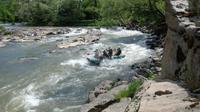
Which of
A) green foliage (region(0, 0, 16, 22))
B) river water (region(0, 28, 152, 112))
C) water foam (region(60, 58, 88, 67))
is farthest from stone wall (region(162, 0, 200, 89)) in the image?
green foliage (region(0, 0, 16, 22))

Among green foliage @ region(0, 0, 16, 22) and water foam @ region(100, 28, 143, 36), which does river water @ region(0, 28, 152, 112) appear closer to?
water foam @ region(100, 28, 143, 36)

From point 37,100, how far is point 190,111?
1382cm

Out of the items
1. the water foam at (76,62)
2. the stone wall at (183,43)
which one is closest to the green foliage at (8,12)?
the water foam at (76,62)

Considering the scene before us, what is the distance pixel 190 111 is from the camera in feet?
24.0

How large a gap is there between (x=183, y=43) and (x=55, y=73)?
16723 mm

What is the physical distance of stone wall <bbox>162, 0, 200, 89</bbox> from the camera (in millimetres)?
9469

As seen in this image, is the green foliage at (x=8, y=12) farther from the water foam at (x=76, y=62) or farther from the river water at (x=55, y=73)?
the water foam at (x=76, y=62)

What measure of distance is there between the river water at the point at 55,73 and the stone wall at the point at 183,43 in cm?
761

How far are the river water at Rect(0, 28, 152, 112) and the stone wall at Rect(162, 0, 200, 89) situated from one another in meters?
7.61

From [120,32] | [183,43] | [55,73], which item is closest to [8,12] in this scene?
[120,32]

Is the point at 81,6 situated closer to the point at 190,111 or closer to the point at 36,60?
the point at 36,60

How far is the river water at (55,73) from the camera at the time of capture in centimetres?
1973

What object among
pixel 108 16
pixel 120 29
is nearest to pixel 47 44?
pixel 108 16

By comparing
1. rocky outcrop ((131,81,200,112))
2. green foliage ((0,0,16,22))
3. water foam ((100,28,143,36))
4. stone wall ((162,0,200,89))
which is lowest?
green foliage ((0,0,16,22))
